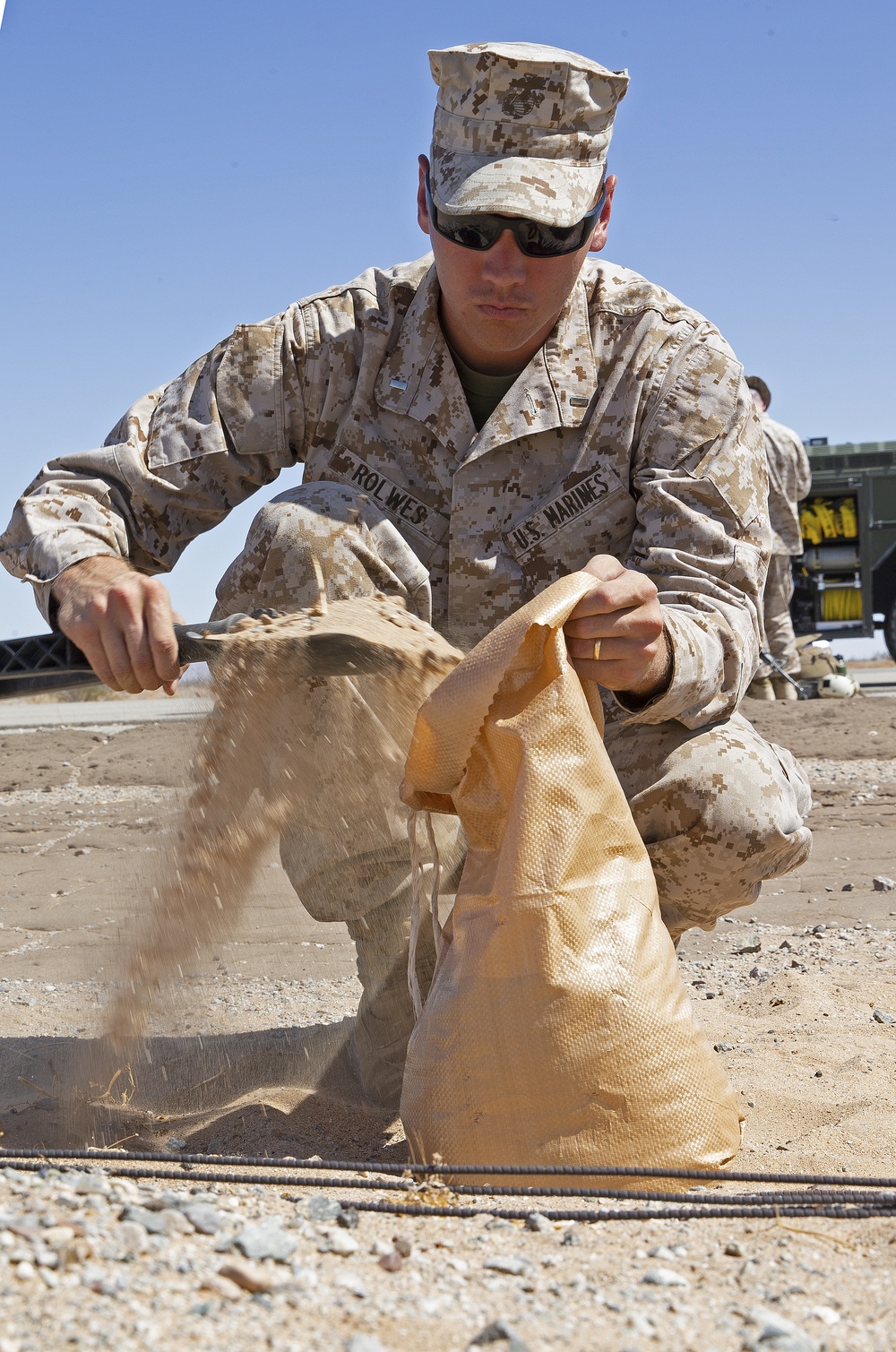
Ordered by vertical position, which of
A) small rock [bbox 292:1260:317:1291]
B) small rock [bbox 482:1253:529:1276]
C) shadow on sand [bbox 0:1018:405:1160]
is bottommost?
shadow on sand [bbox 0:1018:405:1160]

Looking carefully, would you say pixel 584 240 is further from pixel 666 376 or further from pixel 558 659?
pixel 558 659

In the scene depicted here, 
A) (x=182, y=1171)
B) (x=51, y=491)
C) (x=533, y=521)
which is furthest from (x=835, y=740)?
(x=182, y=1171)

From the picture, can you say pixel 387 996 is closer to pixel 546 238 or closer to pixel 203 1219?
pixel 203 1219

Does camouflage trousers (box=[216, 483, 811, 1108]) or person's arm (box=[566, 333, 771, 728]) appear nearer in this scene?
person's arm (box=[566, 333, 771, 728])

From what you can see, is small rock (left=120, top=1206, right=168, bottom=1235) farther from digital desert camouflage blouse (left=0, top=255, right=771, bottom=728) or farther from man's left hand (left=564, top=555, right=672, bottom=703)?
digital desert camouflage blouse (left=0, top=255, right=771, bottom=728)

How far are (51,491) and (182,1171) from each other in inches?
53.9

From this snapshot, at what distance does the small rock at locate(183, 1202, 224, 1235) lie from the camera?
130cm

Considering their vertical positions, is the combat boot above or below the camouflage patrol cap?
below

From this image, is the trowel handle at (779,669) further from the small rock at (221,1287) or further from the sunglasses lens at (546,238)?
the small rock at (221,1287)

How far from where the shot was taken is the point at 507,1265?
1304 millimetres

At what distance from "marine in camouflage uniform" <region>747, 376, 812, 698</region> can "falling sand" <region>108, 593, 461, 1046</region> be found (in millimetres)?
6881

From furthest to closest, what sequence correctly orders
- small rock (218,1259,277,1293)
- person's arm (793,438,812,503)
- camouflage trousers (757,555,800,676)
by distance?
person's arm (793,438,812,503) → camouflage trousers (757,555,800,676) → small rock (218,1259,277,1293)

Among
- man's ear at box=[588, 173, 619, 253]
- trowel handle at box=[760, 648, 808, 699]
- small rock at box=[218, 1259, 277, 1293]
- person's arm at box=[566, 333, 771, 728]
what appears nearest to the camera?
small rock at box=[218, 1259, 277, 1293]

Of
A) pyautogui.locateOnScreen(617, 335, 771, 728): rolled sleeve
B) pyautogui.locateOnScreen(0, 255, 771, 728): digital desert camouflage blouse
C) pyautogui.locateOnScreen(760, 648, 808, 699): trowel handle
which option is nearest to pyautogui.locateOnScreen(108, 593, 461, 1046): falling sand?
pyautogui.locateOnScreen(617, 335, 771, 728): rolled sleeve
